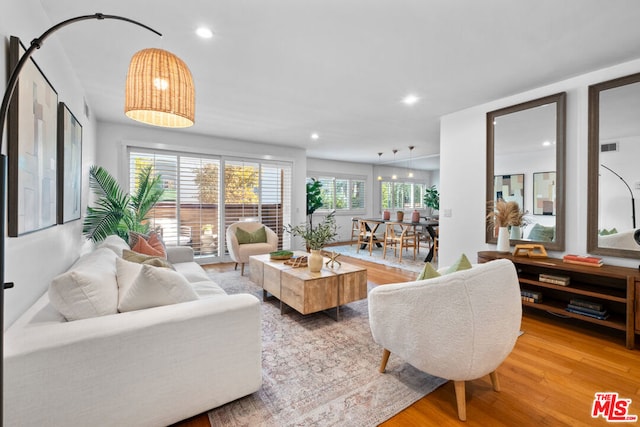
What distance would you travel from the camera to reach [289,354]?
223cm

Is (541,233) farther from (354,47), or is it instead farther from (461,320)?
(354,47)

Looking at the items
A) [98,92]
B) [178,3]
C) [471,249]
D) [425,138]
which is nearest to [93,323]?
[178,3]

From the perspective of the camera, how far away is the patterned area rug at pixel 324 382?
1.58m

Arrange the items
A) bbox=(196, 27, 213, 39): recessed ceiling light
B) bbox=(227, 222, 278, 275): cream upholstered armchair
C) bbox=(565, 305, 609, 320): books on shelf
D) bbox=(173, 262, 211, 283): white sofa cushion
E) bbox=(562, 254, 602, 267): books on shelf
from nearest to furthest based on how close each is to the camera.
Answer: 1. bbox=(196, 27, 213, 39): recessed ceiling light
2. bbox=(565, 305, 609, 320): books on shelf
3. bbox=(562, 254, 602, 267): books on shelf
4. bbox=(173, 262, 211, 283): white sofa cushion
5. bbox=(227, 222, 278, 275): cream upholstered armchair

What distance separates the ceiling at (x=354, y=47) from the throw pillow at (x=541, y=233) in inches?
60.0

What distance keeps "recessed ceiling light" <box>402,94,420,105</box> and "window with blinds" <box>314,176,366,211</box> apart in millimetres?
4556

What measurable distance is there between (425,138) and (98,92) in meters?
5.05

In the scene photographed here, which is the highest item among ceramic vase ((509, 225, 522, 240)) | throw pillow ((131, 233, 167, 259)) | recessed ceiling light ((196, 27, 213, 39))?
recessed ceiling light ((196, 27, 213, 39))

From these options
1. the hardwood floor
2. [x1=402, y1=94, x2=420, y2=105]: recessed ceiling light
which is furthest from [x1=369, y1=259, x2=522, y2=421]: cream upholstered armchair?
[x1=402, y1=94, x2=420, y2=105]: recessed ceiling light

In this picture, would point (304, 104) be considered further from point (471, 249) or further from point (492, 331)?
point (492, 331)

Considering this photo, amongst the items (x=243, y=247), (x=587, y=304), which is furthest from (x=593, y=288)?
(x=243, y=247)

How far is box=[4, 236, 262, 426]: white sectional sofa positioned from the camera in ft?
3.88

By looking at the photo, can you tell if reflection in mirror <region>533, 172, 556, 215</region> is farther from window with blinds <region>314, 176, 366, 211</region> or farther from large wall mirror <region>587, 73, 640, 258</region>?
window with blinds <region>314, 176, 366, 211</region>

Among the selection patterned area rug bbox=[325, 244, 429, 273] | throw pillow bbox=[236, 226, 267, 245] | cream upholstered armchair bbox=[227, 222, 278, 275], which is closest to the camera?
cream upholstered armchair bbox=[227, 222, 278, 275]
